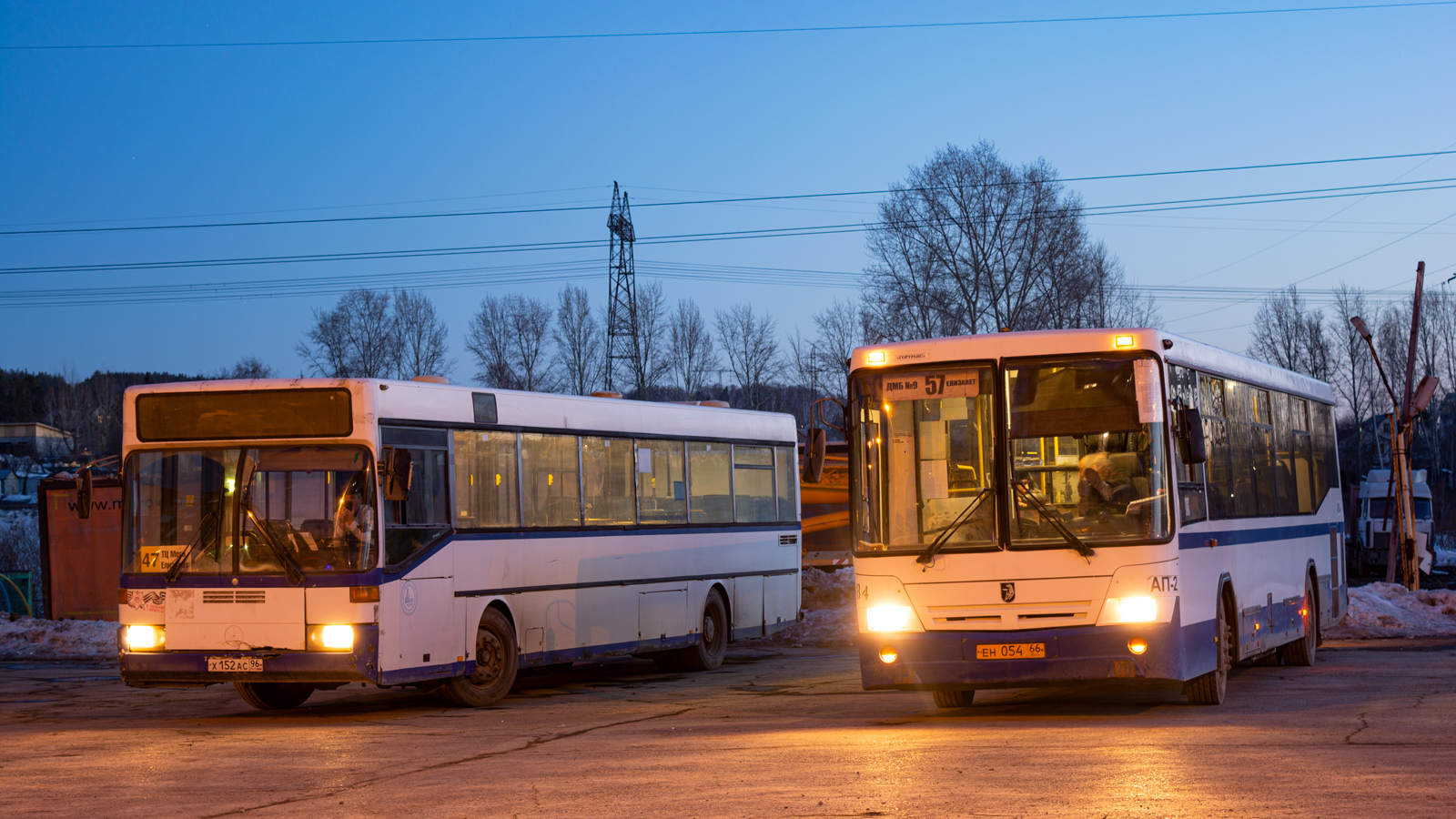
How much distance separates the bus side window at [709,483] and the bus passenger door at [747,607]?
0.98m

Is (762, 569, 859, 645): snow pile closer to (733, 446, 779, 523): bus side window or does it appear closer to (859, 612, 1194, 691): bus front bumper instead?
(733, 446, 779, 523): bus side window

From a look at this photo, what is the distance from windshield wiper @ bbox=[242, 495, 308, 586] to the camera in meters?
13.5

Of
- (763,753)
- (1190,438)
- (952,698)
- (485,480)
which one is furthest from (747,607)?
(763,753)

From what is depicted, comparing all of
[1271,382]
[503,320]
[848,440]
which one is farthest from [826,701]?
[503,320]

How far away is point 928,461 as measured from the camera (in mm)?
12133

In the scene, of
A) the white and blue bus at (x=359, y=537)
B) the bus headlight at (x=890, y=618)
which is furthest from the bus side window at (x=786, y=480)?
the bus headlight at (x=890, y=618)

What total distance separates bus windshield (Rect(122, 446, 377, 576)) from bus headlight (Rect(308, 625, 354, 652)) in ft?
1.67

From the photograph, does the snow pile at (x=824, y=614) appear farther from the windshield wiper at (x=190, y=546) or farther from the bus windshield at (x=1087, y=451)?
the bus windshield at (x=1087, y=451)

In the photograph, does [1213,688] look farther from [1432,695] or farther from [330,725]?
[330,725]

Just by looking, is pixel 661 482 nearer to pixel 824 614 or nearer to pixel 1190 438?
pixel 1190 438

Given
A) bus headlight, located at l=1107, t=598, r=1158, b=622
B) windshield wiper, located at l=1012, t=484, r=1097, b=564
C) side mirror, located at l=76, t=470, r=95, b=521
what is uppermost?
side mirror, located at l=76, t=470, r=95, b=521

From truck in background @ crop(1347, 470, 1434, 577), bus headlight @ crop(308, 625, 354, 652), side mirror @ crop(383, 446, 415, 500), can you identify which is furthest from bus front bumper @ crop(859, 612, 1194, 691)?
truck in background @ crop(1347, 470, 1434, 577)

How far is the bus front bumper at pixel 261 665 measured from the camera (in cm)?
1341

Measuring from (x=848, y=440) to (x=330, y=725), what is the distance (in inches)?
209
